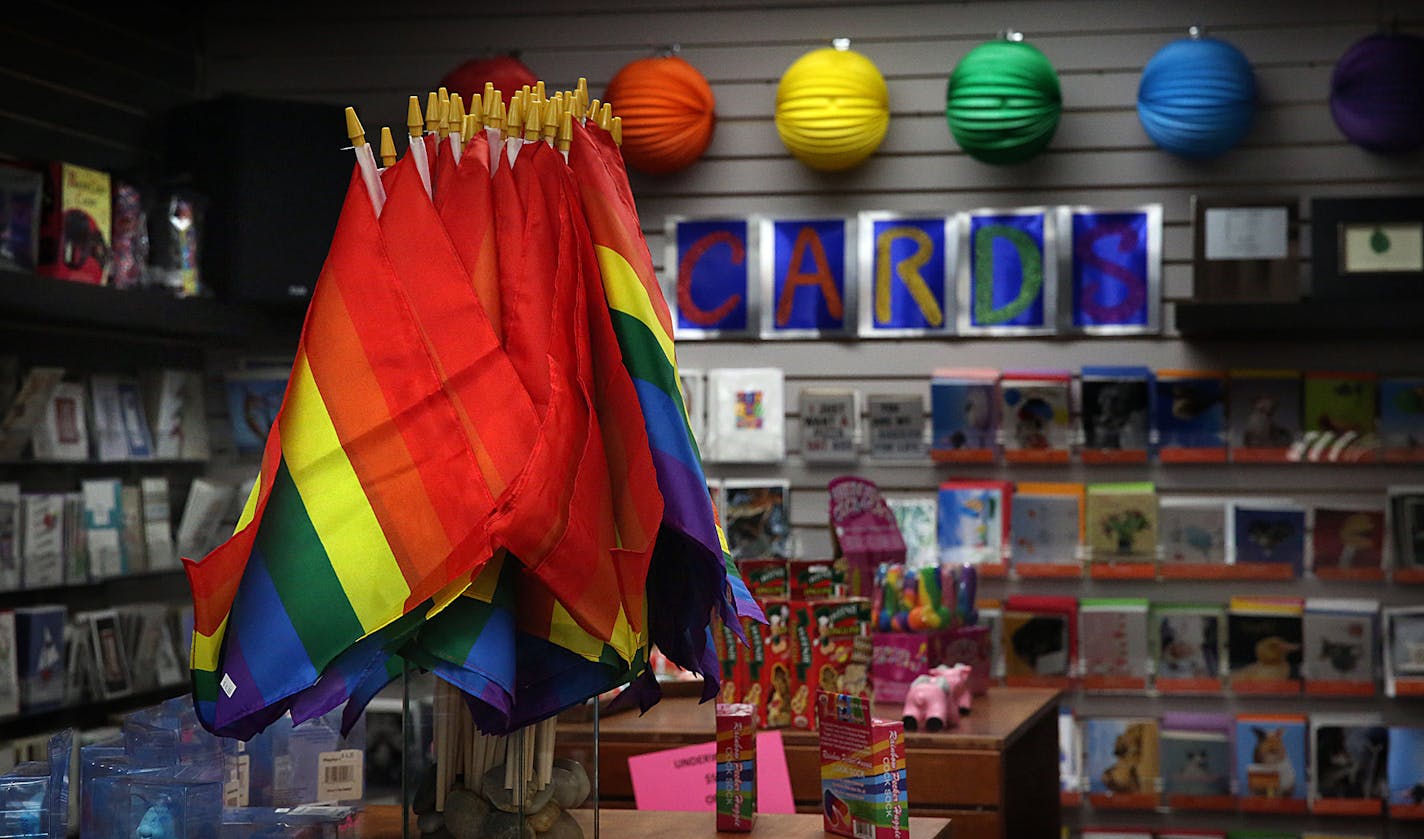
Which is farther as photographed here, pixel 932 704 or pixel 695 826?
pixel 932 704

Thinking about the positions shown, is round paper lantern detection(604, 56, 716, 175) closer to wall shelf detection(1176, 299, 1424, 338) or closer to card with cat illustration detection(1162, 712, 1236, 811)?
wall shelf detection(1176, 299, 1424, 338)

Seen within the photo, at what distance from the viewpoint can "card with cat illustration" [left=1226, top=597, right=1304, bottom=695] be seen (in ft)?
15.6

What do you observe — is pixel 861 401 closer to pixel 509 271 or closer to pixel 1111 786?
pixel 1111 786

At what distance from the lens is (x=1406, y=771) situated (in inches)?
183

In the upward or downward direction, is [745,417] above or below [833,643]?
above

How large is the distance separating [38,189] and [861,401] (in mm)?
2616

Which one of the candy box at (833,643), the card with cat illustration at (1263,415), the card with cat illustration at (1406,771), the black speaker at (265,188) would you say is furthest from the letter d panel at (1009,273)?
the candy box at (833,643)

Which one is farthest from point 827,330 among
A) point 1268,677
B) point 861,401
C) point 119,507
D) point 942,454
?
point 119,507

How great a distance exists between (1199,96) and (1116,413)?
1.03 meters

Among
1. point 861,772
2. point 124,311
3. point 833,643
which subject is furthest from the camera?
point 124,311

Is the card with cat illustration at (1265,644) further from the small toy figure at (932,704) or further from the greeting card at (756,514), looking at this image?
the small toy figure at (932,704)

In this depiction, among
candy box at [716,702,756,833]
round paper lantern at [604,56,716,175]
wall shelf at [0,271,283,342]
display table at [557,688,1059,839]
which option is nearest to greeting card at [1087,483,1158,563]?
round paper lantern at [604,56,716,175]

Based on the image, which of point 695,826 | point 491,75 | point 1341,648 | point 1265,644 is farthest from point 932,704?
point 491,75

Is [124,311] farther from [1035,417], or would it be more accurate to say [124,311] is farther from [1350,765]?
[1350,765]
